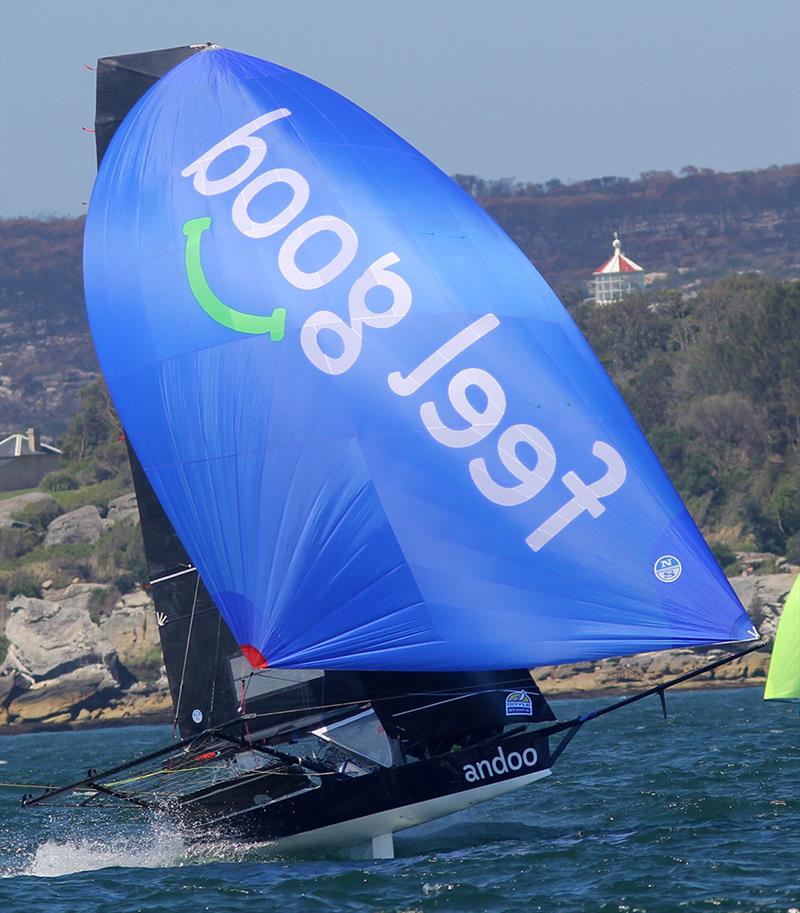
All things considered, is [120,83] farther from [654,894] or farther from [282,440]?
[654,894]

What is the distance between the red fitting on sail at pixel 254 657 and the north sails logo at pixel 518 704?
1918mm

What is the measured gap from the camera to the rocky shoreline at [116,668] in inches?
1757

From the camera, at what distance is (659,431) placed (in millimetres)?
56344

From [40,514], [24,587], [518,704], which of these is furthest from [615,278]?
[518,704]

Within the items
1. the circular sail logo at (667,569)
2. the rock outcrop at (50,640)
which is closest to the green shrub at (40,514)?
the rock outcrop at (50,640)

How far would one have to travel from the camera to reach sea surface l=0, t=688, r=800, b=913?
38.2 ft

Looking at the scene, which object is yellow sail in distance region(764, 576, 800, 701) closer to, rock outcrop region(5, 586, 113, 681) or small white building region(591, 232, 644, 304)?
rock outcrop region(5, 586, 113, 681)

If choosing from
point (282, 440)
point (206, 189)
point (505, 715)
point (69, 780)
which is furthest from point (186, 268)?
point (69, 780)

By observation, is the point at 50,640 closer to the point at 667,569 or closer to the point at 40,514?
the point at 40,514

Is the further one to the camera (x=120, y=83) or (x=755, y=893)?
(x=120, y=83)

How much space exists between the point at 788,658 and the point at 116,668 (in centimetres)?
2960

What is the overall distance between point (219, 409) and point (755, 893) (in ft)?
17.0

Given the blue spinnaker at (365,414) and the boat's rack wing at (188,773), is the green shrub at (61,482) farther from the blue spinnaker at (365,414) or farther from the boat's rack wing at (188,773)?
the blue spinnaker at (365,414)

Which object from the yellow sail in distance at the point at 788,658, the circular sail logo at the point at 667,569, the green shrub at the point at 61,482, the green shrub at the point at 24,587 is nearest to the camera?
the circular sail logo at the point at 667,569
